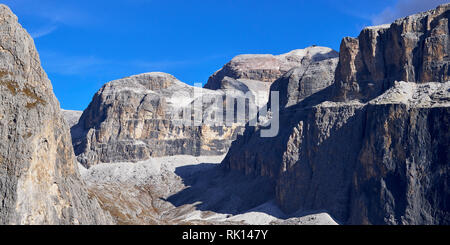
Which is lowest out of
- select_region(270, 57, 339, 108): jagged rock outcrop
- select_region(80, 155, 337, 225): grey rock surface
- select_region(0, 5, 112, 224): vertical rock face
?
select_region(80, 155, 337, 225): grey rock surface

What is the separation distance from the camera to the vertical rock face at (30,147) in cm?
7206

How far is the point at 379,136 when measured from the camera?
4550 inches

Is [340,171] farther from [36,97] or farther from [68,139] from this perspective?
[36,97]

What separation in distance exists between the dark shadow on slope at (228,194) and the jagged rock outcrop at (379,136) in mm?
10189

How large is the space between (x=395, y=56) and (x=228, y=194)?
67.6 metres

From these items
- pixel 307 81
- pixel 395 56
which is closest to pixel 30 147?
pixel 395 56

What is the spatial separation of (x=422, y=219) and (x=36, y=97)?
222 feet

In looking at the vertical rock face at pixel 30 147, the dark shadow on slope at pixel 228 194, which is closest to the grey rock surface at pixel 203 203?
the dark shadow on slope at pixel 228 194

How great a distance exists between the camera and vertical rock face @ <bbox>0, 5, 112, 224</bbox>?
7206 cm

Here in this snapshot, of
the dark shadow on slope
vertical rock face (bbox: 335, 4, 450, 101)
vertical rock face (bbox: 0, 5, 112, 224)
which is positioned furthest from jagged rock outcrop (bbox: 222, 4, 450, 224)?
vertical rock face (bbox: 0, 5, 112, 224)

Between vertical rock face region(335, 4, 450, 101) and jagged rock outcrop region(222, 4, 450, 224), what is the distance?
0.22 m

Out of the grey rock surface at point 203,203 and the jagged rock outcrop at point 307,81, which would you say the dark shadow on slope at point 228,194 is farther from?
the jagged rock outcrop at point 307,81

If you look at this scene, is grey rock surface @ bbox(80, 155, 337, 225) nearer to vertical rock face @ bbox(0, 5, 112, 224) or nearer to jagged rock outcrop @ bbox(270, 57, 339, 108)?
jagged rock outcrop @ bbox(270, 57, 339, 108)

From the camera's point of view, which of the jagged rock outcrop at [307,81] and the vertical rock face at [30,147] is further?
the jagged rock outcrop at [307,81]
